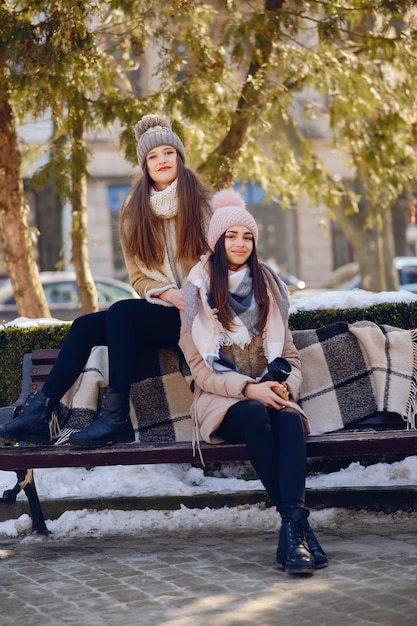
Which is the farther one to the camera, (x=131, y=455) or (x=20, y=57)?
(x=20, y=57)

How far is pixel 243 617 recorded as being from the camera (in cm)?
431

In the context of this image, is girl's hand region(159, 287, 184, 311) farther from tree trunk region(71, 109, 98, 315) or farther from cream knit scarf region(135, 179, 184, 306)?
tree trunk region(71, 109, 98, 315)

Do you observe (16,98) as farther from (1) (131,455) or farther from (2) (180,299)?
(1) (131,455)

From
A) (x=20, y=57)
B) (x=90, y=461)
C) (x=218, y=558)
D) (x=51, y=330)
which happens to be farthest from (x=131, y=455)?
(x=20, y=57)

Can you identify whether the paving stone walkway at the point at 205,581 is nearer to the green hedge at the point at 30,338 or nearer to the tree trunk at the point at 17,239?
the green hedge at the point at 30,338

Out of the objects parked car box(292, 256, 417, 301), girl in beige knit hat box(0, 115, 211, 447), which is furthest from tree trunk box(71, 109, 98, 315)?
parked car box(292, 256, 417, 301)

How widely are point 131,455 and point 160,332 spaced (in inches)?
30.1

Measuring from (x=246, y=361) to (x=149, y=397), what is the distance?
0.77m

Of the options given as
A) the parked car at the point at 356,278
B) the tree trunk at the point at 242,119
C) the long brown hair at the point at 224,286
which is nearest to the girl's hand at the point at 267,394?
the long brown hair at the point at 224,286

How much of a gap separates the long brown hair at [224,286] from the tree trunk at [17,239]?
416cm

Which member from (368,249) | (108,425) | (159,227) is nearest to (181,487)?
(108,425)

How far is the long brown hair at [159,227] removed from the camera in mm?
5949

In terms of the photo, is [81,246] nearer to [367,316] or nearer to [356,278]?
[367,316]

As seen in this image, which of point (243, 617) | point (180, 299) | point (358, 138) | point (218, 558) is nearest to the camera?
point (243, 617)
